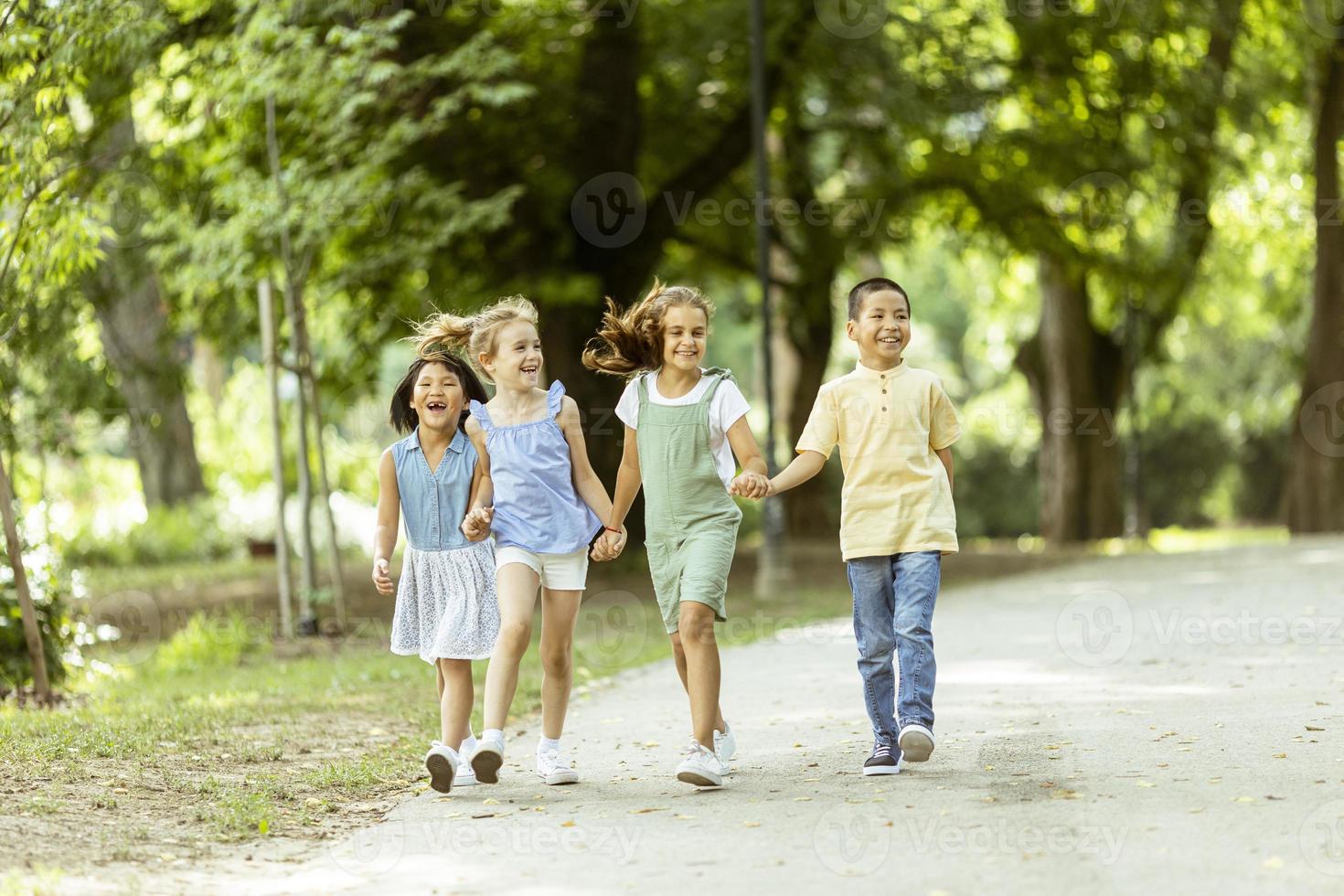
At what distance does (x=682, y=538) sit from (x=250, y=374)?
82.2ft

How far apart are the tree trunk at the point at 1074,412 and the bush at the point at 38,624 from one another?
17.2 meters

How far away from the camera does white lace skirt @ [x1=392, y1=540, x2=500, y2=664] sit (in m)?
6.25

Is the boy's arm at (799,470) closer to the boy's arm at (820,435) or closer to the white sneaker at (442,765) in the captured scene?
the boy's arm at (820,435)

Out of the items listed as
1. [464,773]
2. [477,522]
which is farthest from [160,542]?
[477,522]

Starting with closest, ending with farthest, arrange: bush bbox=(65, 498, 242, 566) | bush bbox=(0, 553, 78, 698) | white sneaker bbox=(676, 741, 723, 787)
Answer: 1. white sneaker bbox=(676, 741, 723, 787)
2. bush bbox=(0, 553, 78, 698)
3. bush bbox=(65, 498, 242, 566)

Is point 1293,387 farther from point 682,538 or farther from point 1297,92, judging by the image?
point 682,538

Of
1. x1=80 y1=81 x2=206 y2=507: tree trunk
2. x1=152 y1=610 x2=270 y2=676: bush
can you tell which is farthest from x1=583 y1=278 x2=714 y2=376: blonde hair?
x1=152 y1=610 x2=270 y2=676: bush

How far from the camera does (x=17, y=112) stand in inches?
363

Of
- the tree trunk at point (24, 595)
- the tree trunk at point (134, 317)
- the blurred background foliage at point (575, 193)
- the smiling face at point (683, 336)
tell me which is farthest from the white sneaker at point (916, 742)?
the tree trunk at point (134, 317)

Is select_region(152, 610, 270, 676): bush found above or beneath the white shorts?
beneath

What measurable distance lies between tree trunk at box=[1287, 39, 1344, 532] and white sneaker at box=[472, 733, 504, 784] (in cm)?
1896

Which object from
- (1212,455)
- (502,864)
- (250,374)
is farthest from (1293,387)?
(502,864)

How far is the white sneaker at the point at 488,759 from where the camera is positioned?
5.88 m

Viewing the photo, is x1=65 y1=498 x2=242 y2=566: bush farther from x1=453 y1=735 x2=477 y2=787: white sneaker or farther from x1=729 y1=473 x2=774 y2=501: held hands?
x1=729 y1=473 x2=774 y2=501: held hands
